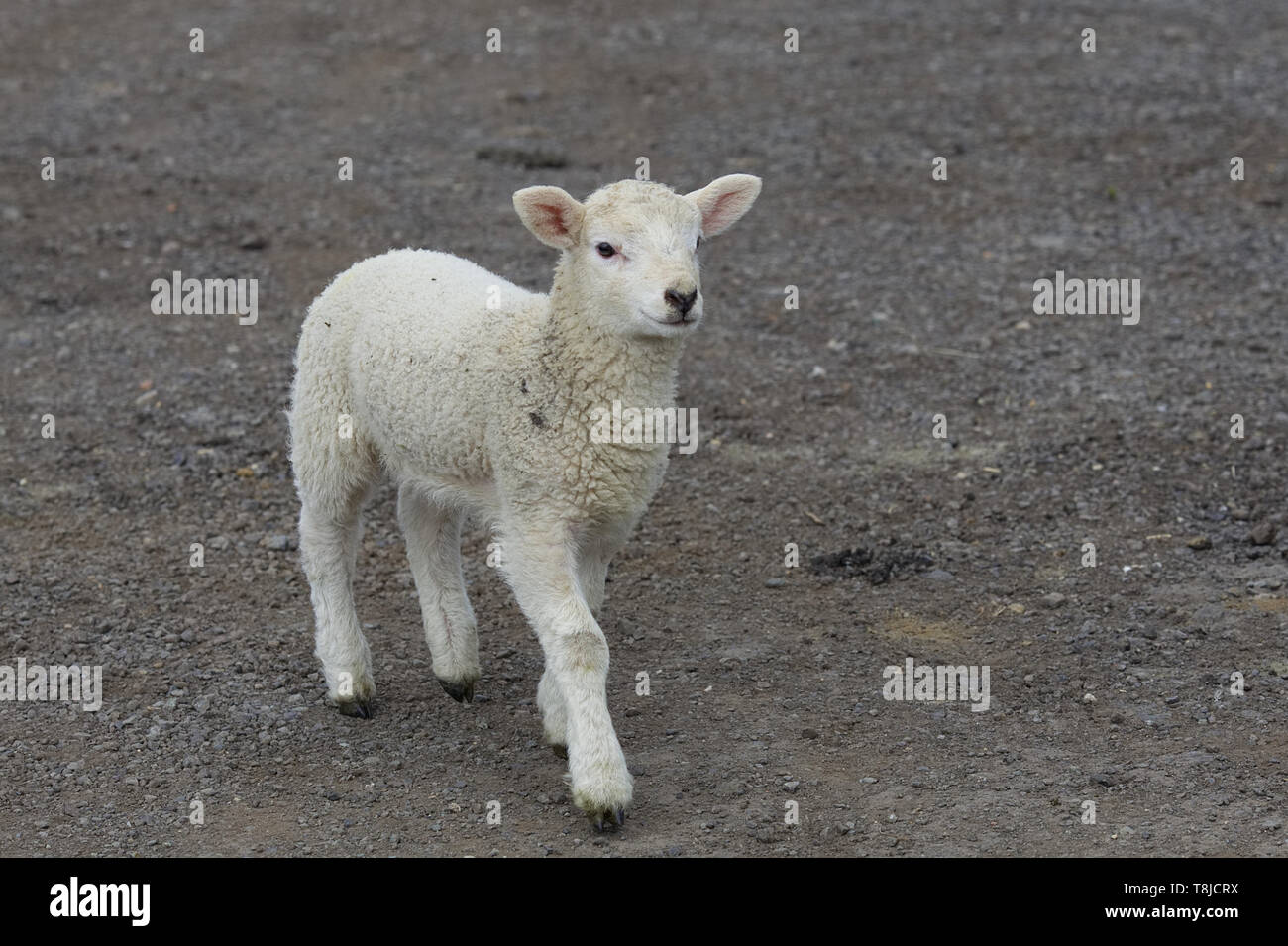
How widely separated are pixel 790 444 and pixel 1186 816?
4.44 m

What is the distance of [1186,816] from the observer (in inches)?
246

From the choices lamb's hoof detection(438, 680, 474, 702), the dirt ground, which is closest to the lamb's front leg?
the dirt ground

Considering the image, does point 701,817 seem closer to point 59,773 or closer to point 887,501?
point 59,773

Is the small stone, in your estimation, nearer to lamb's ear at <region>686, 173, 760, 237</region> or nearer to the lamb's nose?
lamb's ear at <region>686, 173, 760, 237</region>

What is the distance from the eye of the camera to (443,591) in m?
7.57

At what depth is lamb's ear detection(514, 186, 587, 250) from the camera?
6.49 meters

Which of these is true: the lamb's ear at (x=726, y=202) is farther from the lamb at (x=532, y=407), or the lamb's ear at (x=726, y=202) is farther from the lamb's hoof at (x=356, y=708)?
the lamb's hoof at (x=356, y=708)

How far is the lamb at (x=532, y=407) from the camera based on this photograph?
20.8 ft

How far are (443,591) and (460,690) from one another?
1.52ft

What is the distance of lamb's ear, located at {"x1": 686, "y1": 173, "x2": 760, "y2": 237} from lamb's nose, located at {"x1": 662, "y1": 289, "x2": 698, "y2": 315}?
2.67 ft

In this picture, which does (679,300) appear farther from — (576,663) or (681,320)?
(576,663)

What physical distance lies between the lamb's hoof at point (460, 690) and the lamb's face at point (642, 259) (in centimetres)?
202

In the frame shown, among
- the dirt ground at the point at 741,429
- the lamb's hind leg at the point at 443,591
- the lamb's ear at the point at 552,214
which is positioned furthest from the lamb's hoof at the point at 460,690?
the lamb's ear at the point at 552,214

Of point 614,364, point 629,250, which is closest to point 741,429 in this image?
point 614,364
